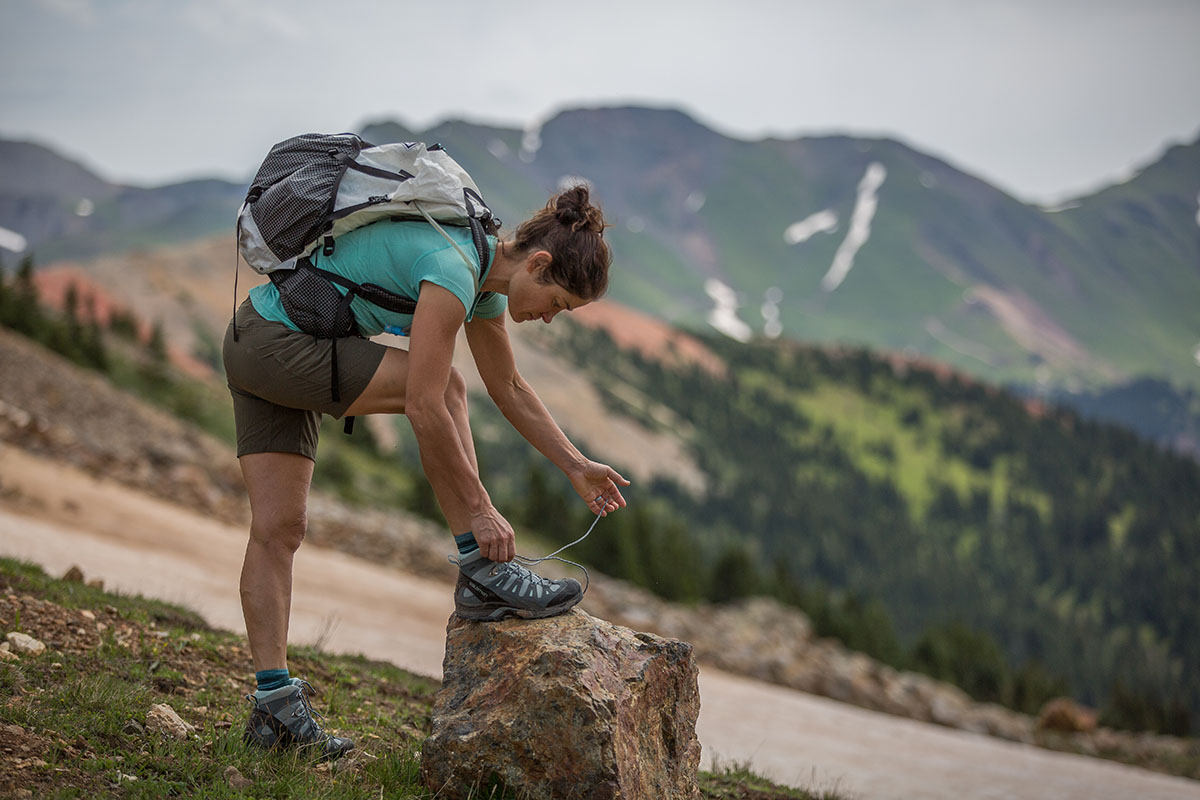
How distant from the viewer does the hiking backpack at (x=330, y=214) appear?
3869 mm

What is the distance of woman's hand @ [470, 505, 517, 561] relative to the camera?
4.03 m

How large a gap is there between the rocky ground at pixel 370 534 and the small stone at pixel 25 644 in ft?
51.6

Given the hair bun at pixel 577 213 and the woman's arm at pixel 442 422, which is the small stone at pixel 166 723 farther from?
the hair bun at pixel 577 213

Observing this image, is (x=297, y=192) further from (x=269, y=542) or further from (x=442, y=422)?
(x=269, y=542)

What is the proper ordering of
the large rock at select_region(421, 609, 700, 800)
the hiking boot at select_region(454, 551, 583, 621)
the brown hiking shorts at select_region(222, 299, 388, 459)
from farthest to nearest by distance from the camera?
the hiking boot at select_region(454, 551, 583, 621)
the large rock at select_region(421, 609, 700, 800)
the brown hiking shorts at select_region(222, 299, 388, 459)

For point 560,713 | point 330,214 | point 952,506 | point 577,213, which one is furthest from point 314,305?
point 952,506

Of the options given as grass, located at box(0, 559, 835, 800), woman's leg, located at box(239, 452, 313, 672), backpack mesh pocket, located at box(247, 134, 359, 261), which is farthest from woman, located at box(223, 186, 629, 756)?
grass, located at box(0, 559, 835, 800)

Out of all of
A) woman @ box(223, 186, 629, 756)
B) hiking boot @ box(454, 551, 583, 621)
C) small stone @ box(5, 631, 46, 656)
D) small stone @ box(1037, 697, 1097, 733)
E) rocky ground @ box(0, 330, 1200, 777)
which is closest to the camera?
woman @ box(223, 186, 629, 756)

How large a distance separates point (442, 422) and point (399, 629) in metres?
11.2

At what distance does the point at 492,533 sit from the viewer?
4.04 metres

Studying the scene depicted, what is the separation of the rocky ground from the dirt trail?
4.61 ft

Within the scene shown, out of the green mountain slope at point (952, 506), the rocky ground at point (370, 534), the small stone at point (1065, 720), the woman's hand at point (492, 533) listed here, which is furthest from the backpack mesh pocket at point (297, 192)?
the green mountain slope at point (952, 506)

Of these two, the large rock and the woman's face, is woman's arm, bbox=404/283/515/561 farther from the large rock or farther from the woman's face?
the large rock

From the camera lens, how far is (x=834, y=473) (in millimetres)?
164500
